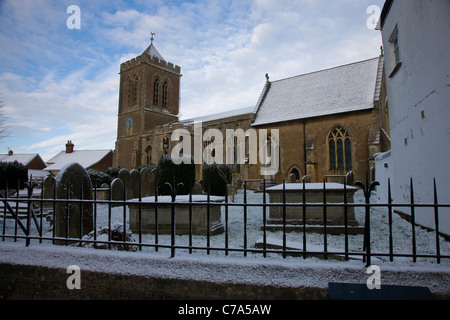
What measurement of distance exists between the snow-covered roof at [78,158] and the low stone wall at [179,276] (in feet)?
131

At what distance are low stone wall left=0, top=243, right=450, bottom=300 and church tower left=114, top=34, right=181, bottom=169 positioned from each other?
3157cm

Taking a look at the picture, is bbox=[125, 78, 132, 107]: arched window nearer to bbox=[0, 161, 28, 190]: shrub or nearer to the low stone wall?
bbox=[0, 161, 28, 190]: shrub

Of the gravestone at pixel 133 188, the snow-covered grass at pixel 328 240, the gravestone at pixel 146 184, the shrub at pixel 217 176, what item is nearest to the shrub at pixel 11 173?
the gravestone at pixel 146 184

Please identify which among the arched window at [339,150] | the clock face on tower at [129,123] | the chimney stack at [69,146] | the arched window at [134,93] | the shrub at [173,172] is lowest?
the shrub at [173,172]

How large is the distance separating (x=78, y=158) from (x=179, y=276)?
147ft

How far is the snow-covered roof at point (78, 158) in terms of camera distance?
128ft

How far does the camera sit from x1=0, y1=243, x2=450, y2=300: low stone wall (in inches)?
83.8

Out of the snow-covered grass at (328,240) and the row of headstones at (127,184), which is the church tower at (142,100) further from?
the snow-covered grass at (328,240)

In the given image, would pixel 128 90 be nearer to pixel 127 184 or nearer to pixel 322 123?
pixel 322 123

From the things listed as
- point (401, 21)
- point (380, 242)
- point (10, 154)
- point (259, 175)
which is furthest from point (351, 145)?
point (10, 154)

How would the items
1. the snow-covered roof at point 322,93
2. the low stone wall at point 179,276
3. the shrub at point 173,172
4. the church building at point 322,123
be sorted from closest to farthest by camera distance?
the low stone wall at point 179,276
the shrub at point 173,172
the church building at point 322,123
the snow-covered roof at point 322,93

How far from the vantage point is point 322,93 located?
66.2 ft
